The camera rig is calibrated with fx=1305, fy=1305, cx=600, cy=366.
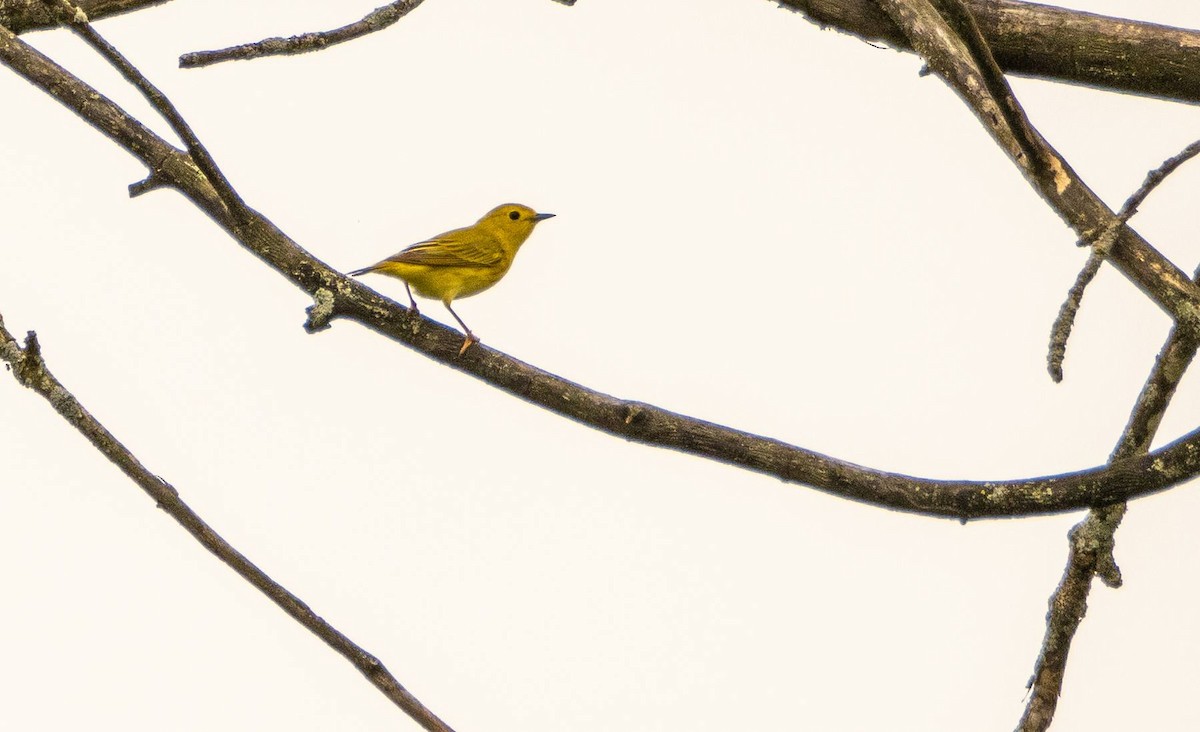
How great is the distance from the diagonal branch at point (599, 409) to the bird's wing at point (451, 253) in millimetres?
1612

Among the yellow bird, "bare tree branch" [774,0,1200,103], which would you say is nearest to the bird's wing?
the yellow bird

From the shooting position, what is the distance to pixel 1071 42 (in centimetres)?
429

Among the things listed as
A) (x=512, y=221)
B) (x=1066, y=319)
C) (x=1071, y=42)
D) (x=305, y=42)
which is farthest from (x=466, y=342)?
(x=512, y=221)

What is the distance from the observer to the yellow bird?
17.3 ft

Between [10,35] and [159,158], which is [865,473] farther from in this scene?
[10,35]

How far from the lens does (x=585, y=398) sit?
11.4ft

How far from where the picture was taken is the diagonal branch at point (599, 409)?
3223 mm

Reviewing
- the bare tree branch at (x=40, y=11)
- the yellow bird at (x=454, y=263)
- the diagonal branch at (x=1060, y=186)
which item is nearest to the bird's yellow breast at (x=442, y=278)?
the yellow bird at (x=454, y=263)

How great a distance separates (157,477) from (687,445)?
1.44 m

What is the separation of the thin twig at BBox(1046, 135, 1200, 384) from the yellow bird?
7.72 ft

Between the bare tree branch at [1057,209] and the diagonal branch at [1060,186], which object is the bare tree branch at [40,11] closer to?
the bare tree branch at [1057,209]

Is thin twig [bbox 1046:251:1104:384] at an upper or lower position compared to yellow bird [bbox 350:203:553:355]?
lower

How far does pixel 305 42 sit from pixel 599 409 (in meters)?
1.38

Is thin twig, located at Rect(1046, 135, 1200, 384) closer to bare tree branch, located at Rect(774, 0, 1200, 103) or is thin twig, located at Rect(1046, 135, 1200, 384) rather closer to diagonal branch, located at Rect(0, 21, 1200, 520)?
diagonal branch, located at Rect(0, 21, 1200, 520)
